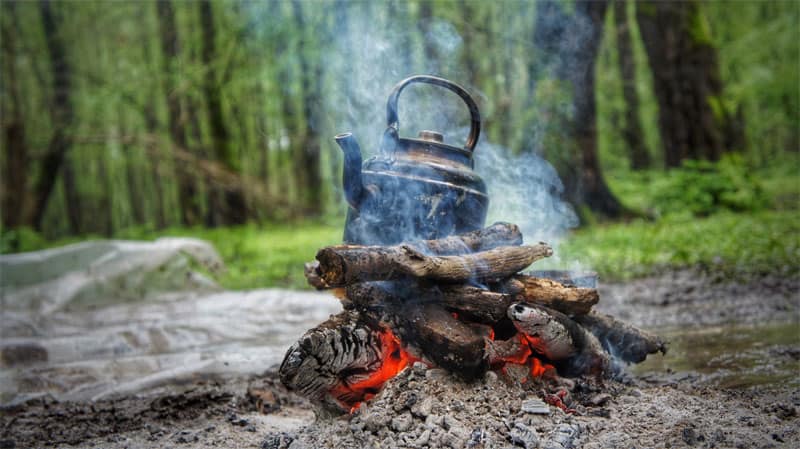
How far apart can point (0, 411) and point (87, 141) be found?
29.4 feet

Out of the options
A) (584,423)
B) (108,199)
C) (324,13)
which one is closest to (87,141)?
(324,13)

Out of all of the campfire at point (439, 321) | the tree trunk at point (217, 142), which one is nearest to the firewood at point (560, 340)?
the campfire at point (439, 321)

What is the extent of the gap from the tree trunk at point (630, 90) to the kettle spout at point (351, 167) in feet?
48.2

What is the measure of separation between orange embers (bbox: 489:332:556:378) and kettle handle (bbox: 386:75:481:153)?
1102mm

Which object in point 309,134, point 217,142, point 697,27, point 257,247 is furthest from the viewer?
point 309,134

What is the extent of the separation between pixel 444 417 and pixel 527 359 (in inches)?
25.1

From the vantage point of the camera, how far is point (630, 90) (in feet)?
56.1

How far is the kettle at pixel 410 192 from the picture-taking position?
114 inches

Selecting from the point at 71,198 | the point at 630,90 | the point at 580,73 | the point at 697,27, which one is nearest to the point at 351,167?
the point at 580,73

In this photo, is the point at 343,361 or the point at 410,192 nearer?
the point at 343,361

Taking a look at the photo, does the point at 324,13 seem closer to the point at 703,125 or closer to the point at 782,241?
the point at 703,125

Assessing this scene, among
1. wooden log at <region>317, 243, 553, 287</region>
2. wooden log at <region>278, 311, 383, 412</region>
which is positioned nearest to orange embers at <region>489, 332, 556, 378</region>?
wooden log at <region>317, 243, 553, 287</region>

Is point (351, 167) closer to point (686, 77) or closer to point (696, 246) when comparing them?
point (696, 246)

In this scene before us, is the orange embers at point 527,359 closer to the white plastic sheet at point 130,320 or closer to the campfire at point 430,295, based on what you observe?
the campfire at point 430,295
